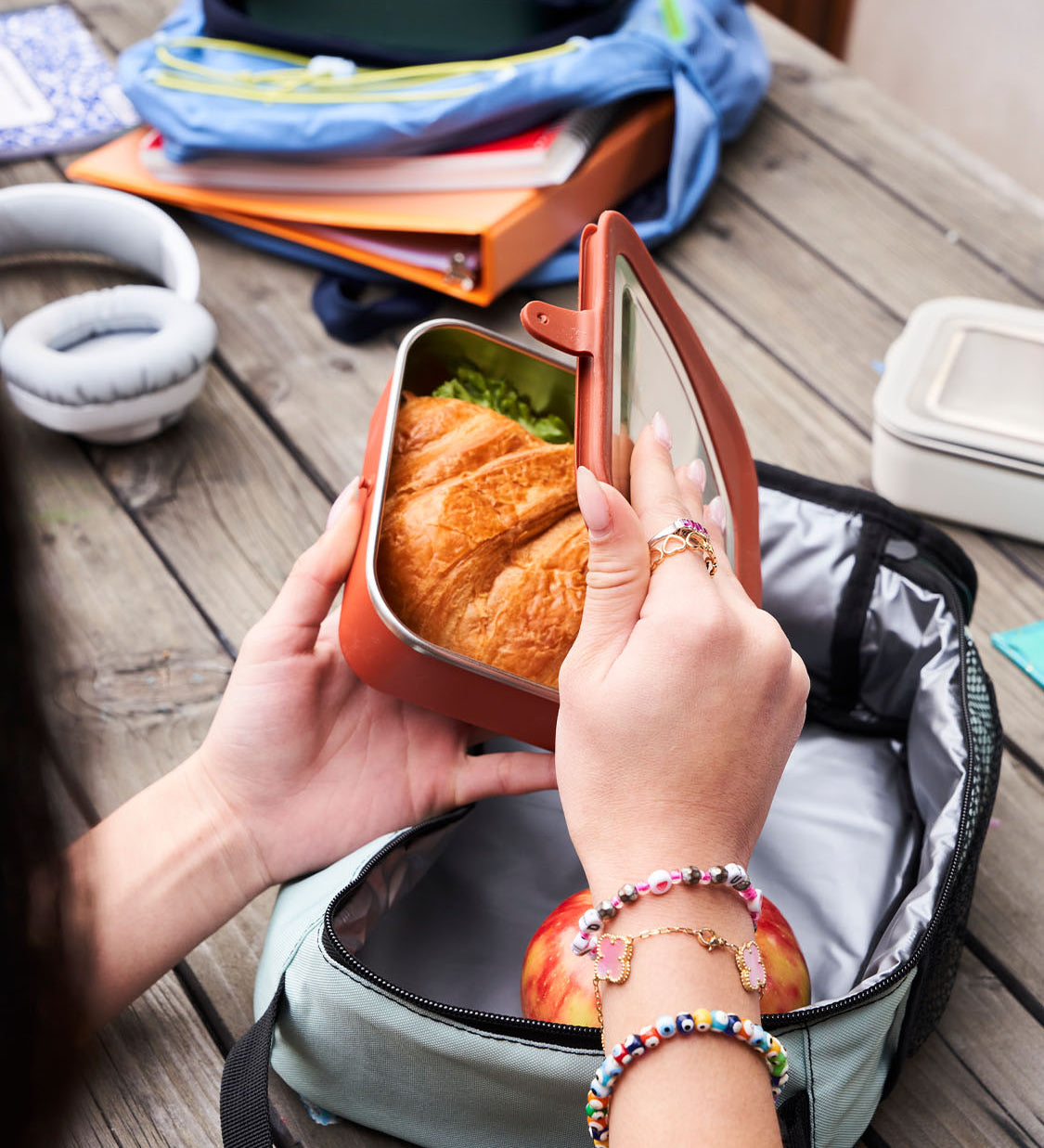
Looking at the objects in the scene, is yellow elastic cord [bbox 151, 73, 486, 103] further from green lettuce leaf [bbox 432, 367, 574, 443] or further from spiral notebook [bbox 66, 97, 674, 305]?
green lettuce leaf [bbox 432, 367, 574, 443]

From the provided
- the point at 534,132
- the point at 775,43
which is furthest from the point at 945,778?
the point at 775,43

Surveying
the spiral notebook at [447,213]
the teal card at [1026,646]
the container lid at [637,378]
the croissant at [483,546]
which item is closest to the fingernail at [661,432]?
the container lid at [637,378]

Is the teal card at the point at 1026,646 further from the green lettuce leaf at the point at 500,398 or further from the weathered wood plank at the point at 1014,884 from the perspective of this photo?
the green lettuce leaf at the point at 500,398

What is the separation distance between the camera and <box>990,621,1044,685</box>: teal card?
36.7 inches

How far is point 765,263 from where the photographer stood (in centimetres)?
131

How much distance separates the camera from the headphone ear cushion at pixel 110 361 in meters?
0.98

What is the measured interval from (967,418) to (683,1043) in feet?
2.27

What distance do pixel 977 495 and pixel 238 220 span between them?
851mm

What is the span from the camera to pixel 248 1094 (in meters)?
0.57

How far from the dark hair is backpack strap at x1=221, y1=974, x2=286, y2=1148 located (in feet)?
1.04

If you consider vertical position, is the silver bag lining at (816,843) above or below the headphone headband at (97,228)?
below

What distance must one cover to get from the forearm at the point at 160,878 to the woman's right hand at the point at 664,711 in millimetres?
294

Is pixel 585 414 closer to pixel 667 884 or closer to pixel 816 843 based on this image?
pixel 667 884

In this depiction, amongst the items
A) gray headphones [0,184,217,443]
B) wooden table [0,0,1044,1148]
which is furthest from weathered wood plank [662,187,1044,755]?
gray headphones [0,184,217,443]
